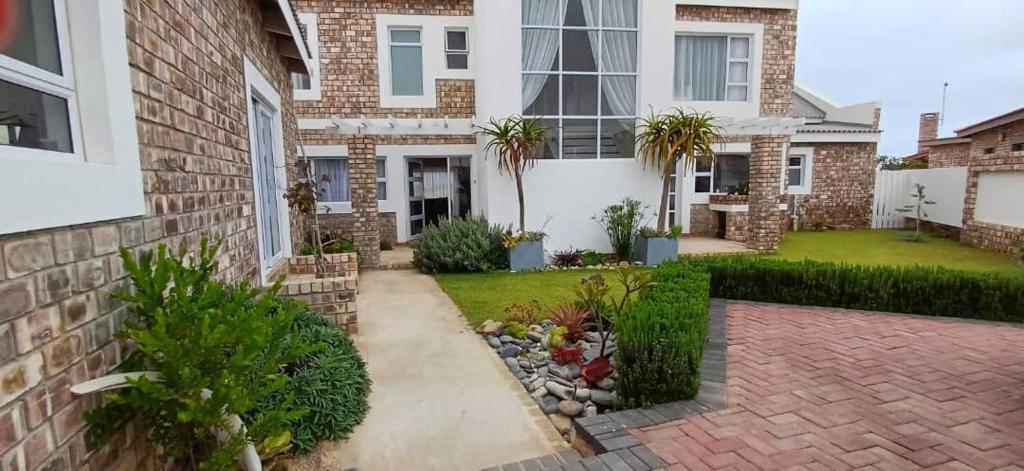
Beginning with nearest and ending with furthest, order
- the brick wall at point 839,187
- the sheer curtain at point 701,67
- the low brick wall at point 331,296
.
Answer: the low brick wall at point 331,296
the sheer curtain at point 701,67
the brick wall at point 839,187

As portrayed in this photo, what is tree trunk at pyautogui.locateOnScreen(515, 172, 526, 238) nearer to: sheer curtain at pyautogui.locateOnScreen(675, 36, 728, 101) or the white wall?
sheer curtain at pyautogui.locateOnScreen(675, 36, 728, 101)

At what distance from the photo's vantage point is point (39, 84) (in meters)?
1.78

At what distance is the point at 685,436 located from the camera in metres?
3.24

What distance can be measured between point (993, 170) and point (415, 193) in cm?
1511

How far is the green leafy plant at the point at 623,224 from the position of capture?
35.8ft

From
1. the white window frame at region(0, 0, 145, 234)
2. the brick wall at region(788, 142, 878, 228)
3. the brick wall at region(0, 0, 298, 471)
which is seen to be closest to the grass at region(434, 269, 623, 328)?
the brick wall at region(0, 0, 298, 471)

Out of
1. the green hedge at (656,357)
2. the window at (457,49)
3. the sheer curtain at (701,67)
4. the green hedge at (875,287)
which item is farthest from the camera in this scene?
the sheer curtain at (701,67)

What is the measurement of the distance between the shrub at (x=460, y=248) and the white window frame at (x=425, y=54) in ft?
12.9

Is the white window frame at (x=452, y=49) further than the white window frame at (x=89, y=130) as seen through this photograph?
Yes

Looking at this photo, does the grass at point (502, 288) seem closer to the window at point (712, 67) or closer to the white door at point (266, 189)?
the white door at point (266, 189)

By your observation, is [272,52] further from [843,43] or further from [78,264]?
[843,43]

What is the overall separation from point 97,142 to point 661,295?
14.7 feet

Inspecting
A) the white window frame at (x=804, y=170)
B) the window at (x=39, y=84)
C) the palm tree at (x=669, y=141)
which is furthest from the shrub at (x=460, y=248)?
the white window frame at (x=804, y=170)

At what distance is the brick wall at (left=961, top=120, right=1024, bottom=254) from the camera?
11.6 m
